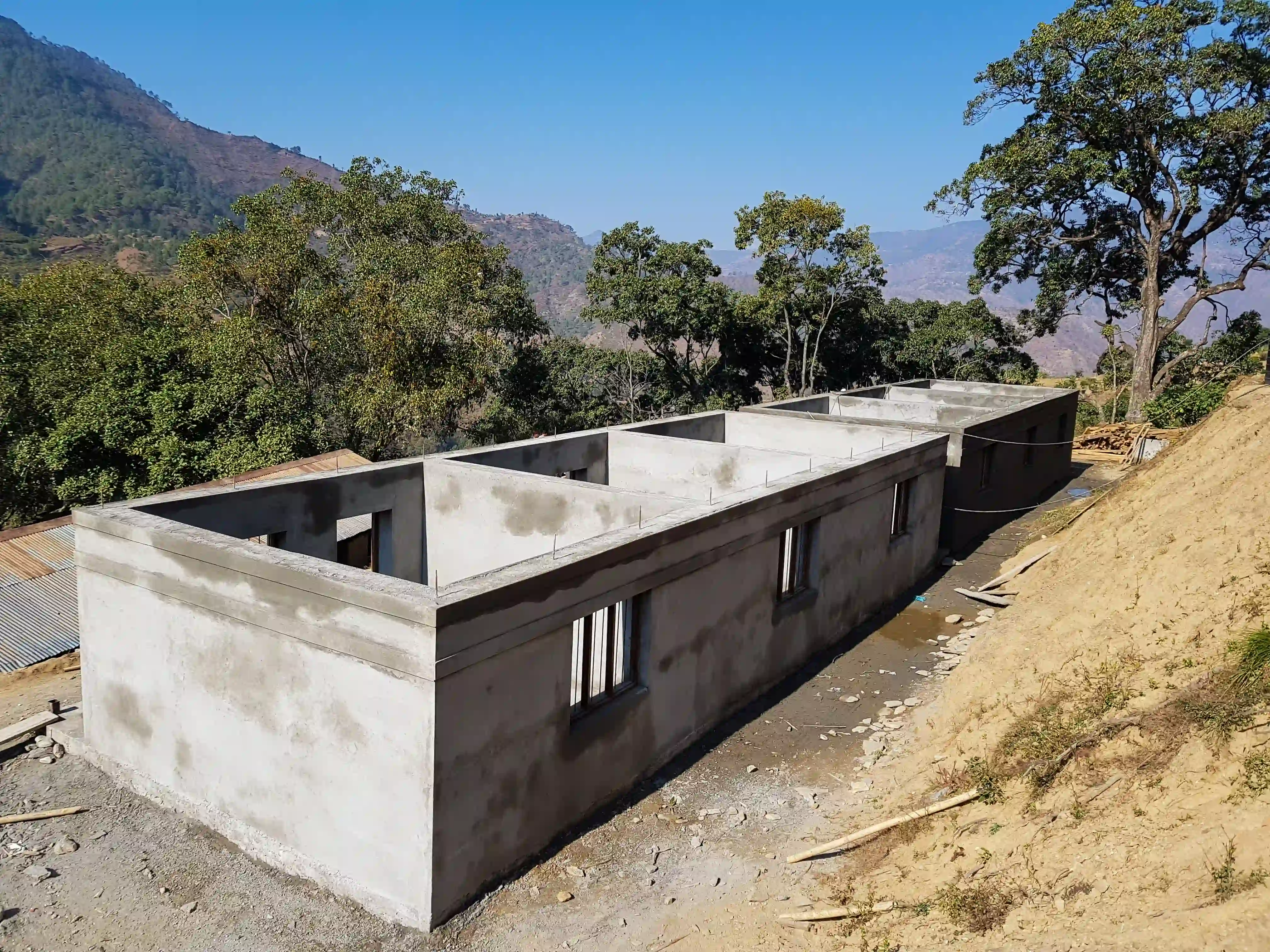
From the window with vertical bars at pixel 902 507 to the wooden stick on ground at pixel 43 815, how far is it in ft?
38.5

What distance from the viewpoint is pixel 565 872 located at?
791cm

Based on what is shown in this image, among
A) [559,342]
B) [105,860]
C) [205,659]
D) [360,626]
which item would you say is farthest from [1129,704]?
[559,342]

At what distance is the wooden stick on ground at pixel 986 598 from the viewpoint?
14.4m

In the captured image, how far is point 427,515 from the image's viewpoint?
41.7ft

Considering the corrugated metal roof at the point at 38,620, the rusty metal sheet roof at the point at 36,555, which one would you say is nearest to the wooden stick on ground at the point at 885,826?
the corrugated metal roof at the point at 38,620

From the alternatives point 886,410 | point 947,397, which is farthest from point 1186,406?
point 886,410

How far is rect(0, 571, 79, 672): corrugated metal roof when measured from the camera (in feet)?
39.2

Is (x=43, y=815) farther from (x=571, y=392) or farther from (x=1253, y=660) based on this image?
(x=571, y=392)

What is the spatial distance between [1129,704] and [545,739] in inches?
204

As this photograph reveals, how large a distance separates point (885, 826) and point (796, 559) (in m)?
4.67

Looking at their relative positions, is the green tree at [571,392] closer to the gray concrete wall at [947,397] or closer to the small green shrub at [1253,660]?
the gray concrete wall at [947,397]

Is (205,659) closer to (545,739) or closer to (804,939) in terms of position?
(545,739)

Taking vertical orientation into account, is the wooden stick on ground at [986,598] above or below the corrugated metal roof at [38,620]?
above

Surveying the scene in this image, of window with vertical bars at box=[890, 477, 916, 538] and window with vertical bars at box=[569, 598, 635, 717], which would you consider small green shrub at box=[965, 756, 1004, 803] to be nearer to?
window with vertical bars at box=[569, 598, 635, 717]
